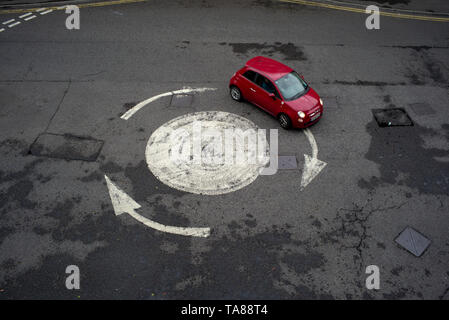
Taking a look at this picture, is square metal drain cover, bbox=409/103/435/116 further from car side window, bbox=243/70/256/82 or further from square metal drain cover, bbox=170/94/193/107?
square metal drain cover, bbox=170/94/193/107

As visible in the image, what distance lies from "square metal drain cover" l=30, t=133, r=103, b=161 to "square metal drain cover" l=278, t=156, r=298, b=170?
21.2ft

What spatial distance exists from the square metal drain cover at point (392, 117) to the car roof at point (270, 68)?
3.90 metres

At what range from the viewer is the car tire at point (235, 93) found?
12.8m

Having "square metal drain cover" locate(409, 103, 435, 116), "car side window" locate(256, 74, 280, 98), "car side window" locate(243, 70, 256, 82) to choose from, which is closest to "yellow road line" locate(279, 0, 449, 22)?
"square metal drain cover" locate(409, 103, 435, 116)

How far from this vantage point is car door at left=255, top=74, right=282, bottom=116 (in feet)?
37.9

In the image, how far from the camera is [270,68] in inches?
480

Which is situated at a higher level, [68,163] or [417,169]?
[417,169]

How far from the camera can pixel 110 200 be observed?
9656mm

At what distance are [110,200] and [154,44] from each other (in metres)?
9.90

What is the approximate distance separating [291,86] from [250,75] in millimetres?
1683

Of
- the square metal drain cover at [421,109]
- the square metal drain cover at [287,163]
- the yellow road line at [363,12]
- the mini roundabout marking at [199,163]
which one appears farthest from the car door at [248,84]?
the yellow road line at [363,12]
